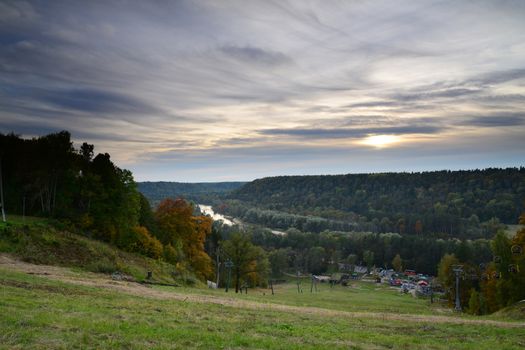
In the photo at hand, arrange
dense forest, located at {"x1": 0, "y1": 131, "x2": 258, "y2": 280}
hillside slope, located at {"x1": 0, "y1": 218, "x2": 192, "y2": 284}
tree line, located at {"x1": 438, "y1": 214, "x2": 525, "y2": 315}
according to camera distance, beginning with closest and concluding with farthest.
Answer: hillside slope, located at {"x1": 0, "y1": 218, "x2": 192, "y2": 284} → tree line, located at {"x1": 438, "y1": 214, "x2": 525, "y2": 315} → dense forest, located at {"x1": 0, "y1": 131, "x2": 258, "y2": 280}

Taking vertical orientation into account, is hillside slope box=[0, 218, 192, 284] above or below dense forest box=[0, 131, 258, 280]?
below

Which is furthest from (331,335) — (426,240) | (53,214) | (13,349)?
(426,240)

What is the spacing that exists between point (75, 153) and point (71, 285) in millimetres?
34506

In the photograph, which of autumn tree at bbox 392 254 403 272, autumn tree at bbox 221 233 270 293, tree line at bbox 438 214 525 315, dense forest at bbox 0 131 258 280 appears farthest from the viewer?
autumn tree at bbox 392 254 403 272

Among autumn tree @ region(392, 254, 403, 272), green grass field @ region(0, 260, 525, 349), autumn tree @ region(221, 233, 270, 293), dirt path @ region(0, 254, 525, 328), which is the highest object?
green grass field @ region(0, 260, 525, 349)

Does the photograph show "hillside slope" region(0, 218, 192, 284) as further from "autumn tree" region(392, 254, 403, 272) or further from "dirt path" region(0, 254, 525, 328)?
"autumn tree" region(392, 254, 403, 272)

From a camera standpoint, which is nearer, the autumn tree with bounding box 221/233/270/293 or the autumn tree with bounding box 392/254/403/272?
the autumn tree with bounding box 221/233/270/293

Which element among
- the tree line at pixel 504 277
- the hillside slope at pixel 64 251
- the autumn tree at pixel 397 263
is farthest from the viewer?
the autumn tree at pixel 397 263

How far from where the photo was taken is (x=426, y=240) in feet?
530

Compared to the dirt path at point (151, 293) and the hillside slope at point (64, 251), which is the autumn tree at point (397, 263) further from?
the dirt path at point (151, 293)

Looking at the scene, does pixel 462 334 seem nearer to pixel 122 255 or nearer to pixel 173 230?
pixel 122 255

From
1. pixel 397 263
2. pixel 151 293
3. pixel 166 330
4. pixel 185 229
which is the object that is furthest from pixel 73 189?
pixel 397 263

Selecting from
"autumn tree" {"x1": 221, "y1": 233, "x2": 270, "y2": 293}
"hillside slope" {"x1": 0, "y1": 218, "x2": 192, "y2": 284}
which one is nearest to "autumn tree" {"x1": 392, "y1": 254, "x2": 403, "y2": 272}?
"autumn tree" {"x1": 221, "y1": 233, "x2": 270, "y2": 293}

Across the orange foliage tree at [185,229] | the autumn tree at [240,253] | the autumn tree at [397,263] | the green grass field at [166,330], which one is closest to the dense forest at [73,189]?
the orange foliage tree at [185,229]
